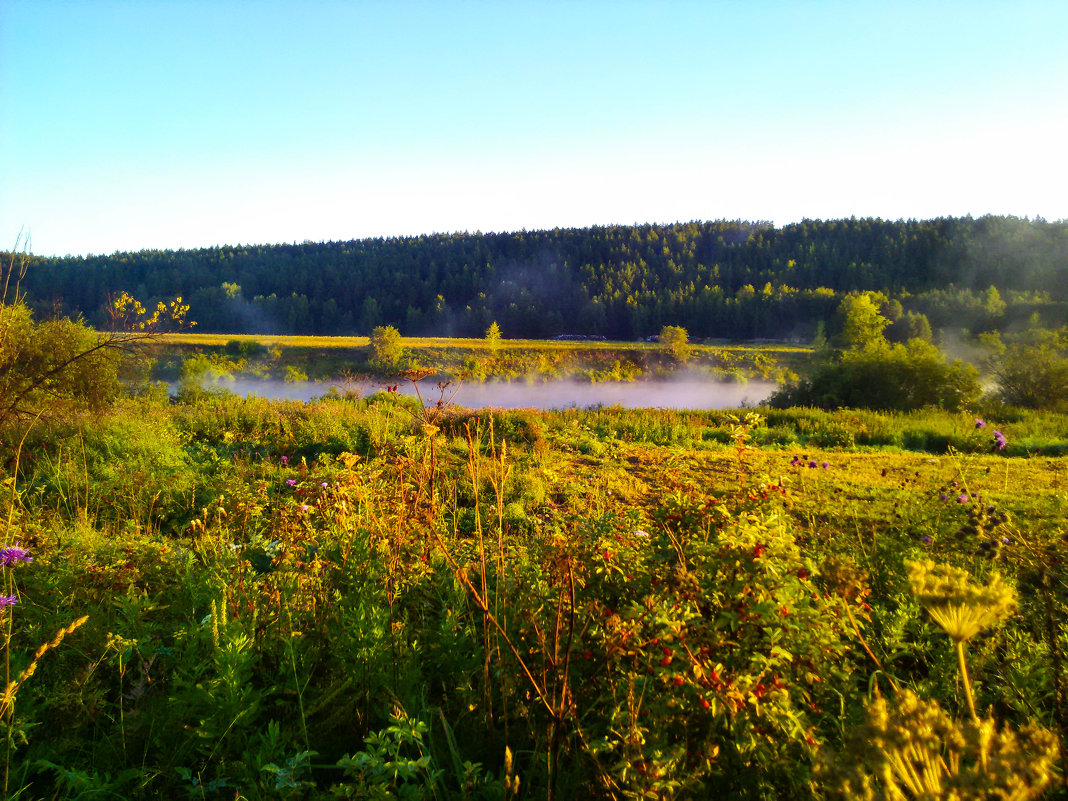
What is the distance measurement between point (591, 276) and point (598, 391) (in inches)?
2728

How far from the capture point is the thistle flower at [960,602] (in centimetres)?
95

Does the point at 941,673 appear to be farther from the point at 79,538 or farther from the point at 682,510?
the point at 79,538

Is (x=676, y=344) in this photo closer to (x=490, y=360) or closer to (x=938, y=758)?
(x=490, y=360)

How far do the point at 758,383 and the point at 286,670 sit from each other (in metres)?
39.3

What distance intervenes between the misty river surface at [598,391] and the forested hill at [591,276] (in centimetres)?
4016

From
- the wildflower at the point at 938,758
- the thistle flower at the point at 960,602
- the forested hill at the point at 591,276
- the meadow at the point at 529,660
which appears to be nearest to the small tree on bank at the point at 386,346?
the meadow at the point at 529,660

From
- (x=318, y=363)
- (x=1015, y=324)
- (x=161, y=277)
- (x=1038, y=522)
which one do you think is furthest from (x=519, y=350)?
(x=161, y=277)

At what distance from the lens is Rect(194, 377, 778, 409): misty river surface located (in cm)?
2747

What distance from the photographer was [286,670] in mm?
2035

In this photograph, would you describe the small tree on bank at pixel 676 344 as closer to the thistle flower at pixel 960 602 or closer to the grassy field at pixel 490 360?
the grassy field at pixel 490 360

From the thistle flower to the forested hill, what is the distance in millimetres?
73412

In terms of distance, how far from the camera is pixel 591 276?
99688 mm

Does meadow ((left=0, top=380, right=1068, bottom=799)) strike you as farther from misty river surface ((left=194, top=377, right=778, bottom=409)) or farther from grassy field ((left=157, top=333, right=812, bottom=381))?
grassy field ((left=157, top=333, right=812, bottom=381))

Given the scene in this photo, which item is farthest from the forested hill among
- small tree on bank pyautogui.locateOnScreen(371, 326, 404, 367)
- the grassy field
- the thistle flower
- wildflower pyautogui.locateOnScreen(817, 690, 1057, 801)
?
wildflower pyautogui.locateOnScreen(817, 690, 1057, 801)
